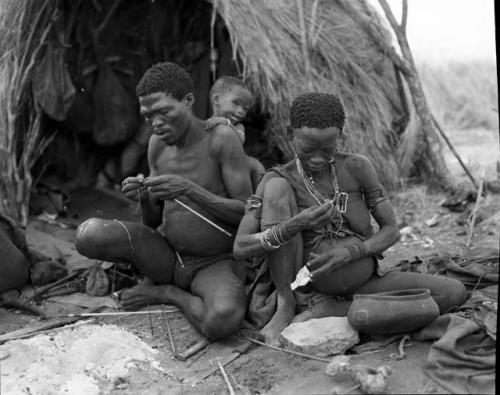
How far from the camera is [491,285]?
11.8ft

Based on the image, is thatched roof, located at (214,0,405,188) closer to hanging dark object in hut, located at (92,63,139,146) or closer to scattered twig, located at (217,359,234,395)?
hanging dark object in hut, located at (92,63,139,146)

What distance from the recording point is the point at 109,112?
6125 millimetres

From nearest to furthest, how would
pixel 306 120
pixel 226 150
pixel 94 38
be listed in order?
pixel 306 120 < pixel 226 150 < pixel 94 38

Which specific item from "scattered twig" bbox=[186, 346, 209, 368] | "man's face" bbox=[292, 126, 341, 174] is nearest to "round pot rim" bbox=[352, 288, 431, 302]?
"man's face" bbox=[292, 126, 341, 174]

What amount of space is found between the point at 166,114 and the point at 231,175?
1.58ft

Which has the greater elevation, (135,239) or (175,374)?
(135,239)

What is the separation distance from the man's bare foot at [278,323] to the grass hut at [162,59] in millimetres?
2288

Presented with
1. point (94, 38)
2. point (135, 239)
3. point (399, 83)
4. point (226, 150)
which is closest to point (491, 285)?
point (226, 150)

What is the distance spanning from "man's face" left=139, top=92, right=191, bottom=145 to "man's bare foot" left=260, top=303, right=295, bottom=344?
1.08m

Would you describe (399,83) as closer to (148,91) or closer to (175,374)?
(148,91)

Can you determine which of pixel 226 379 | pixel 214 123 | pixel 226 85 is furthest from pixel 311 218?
pixel 226 85

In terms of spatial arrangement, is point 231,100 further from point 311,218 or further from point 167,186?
point 311,218

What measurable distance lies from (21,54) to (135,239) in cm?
216

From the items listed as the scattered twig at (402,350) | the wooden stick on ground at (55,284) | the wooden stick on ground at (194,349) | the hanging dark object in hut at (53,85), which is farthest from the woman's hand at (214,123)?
the hanging dark object in hut at (53,85)
